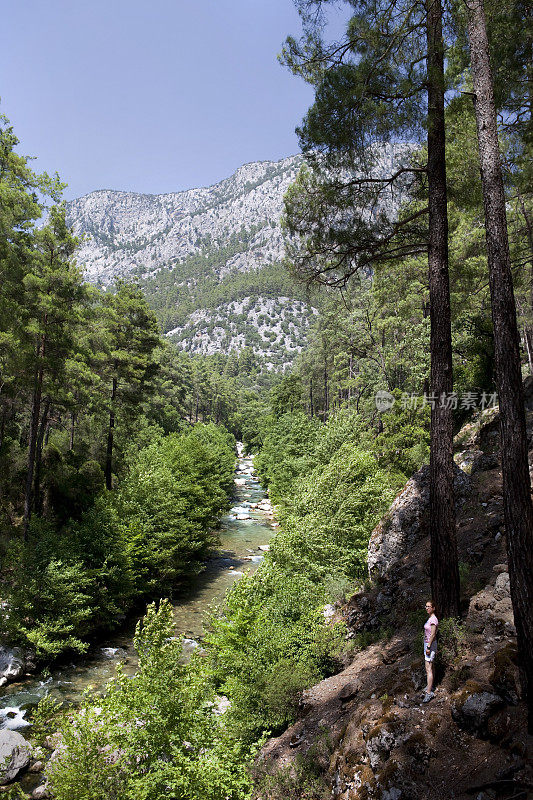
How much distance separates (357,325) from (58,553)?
67.8 feet

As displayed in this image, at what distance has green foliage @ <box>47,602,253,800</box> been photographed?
596cm

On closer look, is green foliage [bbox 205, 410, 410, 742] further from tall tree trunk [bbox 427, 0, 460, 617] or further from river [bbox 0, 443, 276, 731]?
tall tree trunk [bbox 427, 0, 460, 617]

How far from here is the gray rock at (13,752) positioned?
32.6 ft

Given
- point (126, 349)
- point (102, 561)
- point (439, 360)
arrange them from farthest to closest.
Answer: point (126, 349) → point (102, 561) → point (439, 360)

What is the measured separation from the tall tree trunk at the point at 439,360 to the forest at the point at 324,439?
36 millimetres

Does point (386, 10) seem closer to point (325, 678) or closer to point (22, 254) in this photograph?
point (325, 678)

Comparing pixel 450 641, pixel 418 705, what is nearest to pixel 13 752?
pixel 418 705

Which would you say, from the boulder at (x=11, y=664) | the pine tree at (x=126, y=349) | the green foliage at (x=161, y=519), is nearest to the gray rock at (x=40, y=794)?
the boulder at (x=11, y=664)

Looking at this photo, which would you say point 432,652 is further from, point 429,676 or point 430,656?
point 429,676

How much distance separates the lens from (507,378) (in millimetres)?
5594

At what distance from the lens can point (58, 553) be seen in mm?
15477

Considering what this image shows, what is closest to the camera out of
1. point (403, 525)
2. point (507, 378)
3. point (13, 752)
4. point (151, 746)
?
point (507, 378)

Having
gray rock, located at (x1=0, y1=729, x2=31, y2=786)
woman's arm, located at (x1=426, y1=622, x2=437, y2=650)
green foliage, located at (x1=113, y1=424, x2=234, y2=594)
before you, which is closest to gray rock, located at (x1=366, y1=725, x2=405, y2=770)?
woman's arm, located at (x1=426, y1=622, x2=437, y2=650)

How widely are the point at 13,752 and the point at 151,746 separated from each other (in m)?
6.23
